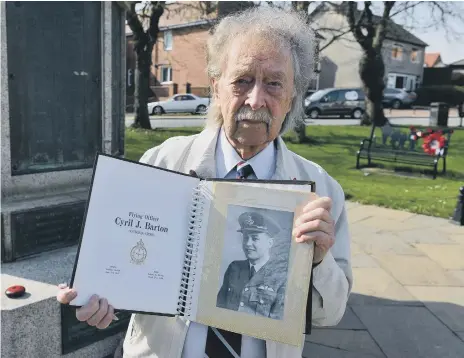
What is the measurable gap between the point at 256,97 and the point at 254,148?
224mm

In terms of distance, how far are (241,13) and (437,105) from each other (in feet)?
78.1

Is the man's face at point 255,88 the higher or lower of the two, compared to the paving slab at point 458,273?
higher

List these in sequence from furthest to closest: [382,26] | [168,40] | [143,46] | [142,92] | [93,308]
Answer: [168,40], [382,26], [142,92], [143,46], [93,308]

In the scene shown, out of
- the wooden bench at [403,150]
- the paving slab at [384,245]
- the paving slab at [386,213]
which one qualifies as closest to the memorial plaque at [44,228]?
the paving slab at [384,245]

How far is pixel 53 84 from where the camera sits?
3234mm

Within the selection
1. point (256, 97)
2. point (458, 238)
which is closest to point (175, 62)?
point (458, 238)

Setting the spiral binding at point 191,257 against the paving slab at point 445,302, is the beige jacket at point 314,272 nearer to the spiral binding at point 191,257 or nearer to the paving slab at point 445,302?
the spiral binding at point 191,257

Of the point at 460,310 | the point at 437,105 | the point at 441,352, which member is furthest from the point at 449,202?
the point at 437,105

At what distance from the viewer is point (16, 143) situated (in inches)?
123

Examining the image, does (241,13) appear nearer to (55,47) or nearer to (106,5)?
(55,47)

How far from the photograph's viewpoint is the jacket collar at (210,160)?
1.70 meters

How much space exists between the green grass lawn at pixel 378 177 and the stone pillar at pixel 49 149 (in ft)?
18.7

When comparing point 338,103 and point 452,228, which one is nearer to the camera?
point 452,228

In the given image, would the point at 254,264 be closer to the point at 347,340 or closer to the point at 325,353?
the point at 325,353
